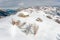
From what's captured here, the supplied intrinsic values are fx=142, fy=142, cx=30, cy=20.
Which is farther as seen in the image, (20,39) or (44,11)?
(44,11)

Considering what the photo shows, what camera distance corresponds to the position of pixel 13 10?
1322mm

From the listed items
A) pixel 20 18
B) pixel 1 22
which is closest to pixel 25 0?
pixel 20 18

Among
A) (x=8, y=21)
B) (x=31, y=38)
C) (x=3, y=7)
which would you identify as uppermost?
(x=3, y=7)

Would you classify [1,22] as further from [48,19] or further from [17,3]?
[48,19]

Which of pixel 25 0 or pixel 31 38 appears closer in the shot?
pixel 31 38

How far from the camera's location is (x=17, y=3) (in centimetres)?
134

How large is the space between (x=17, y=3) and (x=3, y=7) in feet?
0.45

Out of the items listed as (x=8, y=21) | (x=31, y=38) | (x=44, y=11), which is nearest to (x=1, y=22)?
(x=8, y=21)

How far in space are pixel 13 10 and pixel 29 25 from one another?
0.20 metres

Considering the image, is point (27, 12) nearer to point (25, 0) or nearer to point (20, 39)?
point (25, 0)

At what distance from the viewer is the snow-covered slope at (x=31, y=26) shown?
4.09ft

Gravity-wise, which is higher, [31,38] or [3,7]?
[3,7]

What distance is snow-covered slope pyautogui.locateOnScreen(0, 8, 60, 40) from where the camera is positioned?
1.25 metres

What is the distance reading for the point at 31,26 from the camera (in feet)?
4.25
